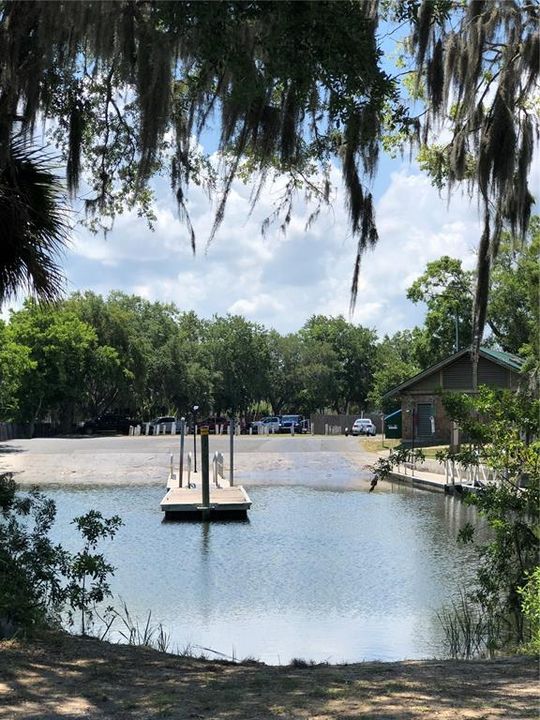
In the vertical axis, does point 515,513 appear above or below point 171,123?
below

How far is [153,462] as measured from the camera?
118 feet

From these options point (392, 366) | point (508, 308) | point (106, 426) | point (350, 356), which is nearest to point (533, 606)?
point (508, 308)

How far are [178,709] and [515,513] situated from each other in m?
4.96

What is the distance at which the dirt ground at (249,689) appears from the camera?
175 inches

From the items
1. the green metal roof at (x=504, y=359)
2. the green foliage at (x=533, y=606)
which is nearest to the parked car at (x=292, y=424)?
the green metal roof at (x=504, y=359)

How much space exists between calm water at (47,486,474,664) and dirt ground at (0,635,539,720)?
299 cm

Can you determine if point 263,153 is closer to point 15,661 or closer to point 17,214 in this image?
point 17,214

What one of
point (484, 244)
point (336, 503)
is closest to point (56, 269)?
point (484, 244)

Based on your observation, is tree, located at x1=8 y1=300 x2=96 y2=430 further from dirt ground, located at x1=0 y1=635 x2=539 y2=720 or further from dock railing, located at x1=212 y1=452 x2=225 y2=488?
dirt ground, located at x1=0 y1=635 x2=539 y2=720

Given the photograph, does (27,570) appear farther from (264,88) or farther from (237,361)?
(237,361)

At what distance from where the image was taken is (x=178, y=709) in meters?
4.57

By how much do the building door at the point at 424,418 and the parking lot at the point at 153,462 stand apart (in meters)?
3.19

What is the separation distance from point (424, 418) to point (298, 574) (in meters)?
29.4

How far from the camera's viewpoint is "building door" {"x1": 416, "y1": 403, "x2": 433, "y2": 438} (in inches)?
1677
